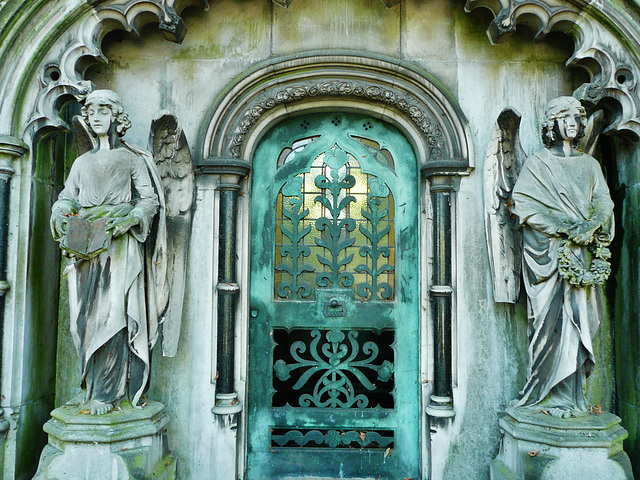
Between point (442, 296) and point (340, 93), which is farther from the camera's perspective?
point (340, 93)

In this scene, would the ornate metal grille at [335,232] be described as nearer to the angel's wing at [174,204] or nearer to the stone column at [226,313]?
the stone column at [226,313]

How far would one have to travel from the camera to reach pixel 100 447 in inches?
134

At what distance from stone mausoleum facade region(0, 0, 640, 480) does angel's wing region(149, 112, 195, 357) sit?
0.05 m

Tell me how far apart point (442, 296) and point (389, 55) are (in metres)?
→ 2.08

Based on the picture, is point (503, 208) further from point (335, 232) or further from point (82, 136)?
point (82, 136)

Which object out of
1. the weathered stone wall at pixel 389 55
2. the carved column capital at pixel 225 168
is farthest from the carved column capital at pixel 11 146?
the carved column capital at pixel 225 168

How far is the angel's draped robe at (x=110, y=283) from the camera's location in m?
3.51

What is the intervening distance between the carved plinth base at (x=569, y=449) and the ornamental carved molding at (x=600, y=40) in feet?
7.08

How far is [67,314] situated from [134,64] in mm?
2175

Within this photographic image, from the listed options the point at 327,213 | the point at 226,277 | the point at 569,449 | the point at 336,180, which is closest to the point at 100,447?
the point at 226,277

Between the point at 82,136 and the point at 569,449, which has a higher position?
the point at 82,136

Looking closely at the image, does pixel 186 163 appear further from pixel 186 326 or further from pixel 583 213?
pixel 583 213

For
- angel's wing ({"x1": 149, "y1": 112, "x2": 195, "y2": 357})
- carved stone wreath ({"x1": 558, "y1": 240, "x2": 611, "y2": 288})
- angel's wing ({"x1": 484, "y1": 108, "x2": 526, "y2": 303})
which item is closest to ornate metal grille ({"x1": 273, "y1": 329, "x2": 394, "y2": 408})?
angel's wing ({"x1": 149, "y1": 112, "x2": 195, "y2": 357})

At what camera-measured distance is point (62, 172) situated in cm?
427
